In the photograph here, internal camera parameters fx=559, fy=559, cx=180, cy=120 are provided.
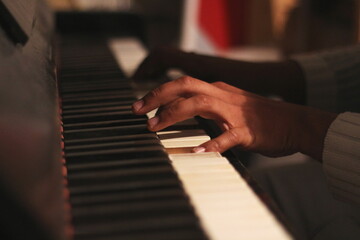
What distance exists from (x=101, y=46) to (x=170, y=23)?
1.09 m

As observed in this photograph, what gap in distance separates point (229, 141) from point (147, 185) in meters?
0.22

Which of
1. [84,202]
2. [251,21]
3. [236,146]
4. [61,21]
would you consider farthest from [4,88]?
[251,21]

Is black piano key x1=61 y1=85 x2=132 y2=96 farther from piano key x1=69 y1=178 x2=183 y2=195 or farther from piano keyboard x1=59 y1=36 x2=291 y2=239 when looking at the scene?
piano key x1=69 y1=178 x2=183 y2=195

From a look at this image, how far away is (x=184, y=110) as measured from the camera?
0.84m

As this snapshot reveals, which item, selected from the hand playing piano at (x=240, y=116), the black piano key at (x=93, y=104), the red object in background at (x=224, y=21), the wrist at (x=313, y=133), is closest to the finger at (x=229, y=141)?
the hand playing piano at (x=240, y=116)

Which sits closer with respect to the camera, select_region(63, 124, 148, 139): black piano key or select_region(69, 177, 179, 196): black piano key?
select_region(69, 177, 179, 196): black piano key

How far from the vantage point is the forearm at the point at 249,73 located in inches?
50.4

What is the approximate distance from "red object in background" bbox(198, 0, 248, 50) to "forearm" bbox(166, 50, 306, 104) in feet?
9.80

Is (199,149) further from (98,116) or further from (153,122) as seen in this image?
(98,116)

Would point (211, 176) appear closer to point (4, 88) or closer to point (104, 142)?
point (104, 142)

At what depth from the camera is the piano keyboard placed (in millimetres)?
570

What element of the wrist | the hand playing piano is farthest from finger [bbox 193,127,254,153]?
the wrist

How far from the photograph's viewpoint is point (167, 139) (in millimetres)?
855

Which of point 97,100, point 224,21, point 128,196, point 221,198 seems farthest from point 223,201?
point 224,21
